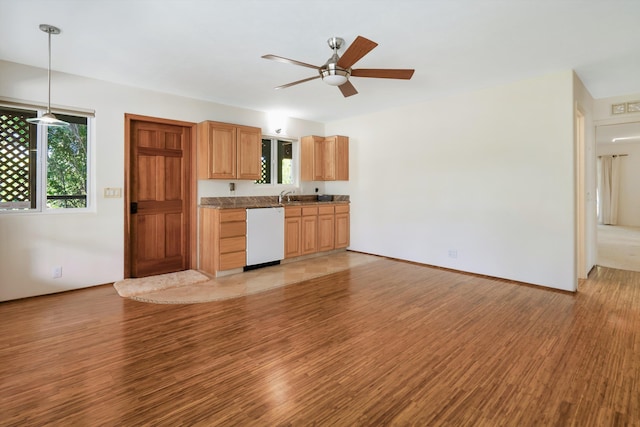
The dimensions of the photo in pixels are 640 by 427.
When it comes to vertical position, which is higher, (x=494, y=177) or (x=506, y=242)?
(x=494, y=177)

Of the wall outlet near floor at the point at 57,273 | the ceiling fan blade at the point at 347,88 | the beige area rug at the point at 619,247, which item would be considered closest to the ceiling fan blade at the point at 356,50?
the ceiling fan blade at the point at 347,88

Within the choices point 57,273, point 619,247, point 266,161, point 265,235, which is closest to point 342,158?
point 266,161

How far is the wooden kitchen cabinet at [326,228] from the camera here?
5.82 metres

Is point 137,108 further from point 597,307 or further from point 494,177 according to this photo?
point 597,307

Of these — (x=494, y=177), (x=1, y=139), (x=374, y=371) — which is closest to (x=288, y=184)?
(x=494, y=177)

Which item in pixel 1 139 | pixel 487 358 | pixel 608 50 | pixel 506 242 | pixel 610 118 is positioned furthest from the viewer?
pixel 610 118

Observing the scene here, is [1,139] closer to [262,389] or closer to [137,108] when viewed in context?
[137,108]

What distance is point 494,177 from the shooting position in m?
4.32

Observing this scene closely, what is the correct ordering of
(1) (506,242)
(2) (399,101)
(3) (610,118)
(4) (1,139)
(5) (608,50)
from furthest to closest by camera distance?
(2) (399,101) → (3) (610,118) → (1) (506,242) → (4) (1,139) → (5) (608,50)

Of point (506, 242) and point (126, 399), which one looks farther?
point (506, 242)

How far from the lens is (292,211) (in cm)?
536

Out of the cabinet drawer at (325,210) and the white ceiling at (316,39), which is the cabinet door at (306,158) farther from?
the white ceiling at (316,39)

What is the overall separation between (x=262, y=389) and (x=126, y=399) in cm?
79

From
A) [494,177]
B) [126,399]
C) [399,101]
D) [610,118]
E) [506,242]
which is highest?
[399,101]
